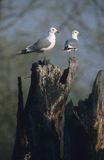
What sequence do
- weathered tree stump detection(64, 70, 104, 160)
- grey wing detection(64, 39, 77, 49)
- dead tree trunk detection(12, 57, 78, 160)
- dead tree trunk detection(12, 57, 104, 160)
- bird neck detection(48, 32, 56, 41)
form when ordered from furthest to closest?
grey wing detection(64, 39, 77, 49), bird neck detection(48, 32, 56, 41), dead tree trunk detection(12, 57, 78, 160), dead tree trunk detection(12, 57, 104, 160), weathered tree stump detection(64, 70, 104, 160)

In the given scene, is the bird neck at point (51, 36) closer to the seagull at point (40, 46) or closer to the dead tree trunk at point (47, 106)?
the seagull at point (40, 46)

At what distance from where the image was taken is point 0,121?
66.6 feet

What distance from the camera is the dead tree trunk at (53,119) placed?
30.2 feet

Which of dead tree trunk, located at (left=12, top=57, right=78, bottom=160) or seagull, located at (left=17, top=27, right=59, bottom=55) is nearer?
dead tree trunk, located at (left=12, top=57, right=78, bottom=160)

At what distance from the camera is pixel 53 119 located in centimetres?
950

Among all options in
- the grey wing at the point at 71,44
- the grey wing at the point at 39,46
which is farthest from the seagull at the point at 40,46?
the grey wing at the point at 71,44

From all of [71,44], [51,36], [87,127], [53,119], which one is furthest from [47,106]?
[71,44]

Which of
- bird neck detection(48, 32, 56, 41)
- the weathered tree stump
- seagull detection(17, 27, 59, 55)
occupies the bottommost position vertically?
the weathered tree stump

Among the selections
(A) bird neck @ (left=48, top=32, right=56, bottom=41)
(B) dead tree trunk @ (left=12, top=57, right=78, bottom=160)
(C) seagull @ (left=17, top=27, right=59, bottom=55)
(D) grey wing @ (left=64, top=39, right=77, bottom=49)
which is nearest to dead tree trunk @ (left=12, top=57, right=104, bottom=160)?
(B) dead tree trunk @ (left=12, top=57, right=78, bottom=160)

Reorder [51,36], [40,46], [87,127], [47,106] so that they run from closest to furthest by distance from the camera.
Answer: [87,127], [47,106], [40,46], [51,36]

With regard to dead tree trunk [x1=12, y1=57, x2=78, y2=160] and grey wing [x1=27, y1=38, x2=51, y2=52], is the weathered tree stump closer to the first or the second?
dead tree trunk [x1=12, y1=57, x2=78, y2=160]

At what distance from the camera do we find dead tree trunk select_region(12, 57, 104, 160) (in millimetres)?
9220

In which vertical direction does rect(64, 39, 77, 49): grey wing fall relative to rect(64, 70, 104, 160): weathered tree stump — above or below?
above

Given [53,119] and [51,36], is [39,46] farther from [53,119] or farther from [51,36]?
[53,119]
